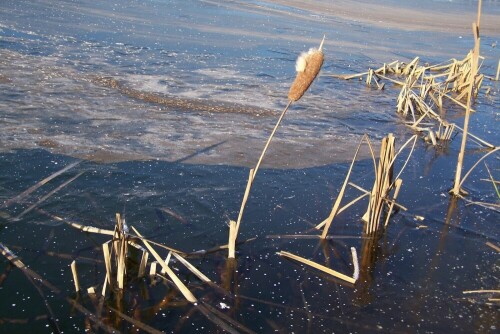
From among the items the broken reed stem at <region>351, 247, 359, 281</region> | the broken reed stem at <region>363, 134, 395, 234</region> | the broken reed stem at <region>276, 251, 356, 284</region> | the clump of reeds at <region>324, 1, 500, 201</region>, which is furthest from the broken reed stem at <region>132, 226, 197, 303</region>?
the clump of reeds at <region>324, 1, 500, 201</region>

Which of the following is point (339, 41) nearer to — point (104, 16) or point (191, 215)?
point (104, 16)

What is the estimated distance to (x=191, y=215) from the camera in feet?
15.1

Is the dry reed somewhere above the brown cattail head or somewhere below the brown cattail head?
below

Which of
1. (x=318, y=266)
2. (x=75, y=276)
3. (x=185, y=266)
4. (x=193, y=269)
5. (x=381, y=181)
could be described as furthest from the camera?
(x=381, y=181)

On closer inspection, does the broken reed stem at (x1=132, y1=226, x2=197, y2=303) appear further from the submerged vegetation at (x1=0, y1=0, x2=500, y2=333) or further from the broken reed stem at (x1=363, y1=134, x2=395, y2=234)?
the broken reed stem at (x1=363, y1=134, x2=395, y2=234)

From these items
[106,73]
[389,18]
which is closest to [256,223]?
[106,73]

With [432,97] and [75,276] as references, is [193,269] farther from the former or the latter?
[432,97]

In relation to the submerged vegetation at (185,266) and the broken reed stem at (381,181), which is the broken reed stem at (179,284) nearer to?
the submerged vegetation at (185,266)

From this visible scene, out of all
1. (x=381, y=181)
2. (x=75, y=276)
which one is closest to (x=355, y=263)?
(x=381, y=181)

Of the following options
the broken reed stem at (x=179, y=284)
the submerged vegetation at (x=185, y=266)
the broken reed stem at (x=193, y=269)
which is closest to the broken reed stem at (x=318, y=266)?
the submerged vegetation at (x=185, y=266)

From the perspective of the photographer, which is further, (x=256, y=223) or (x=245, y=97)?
(x=245, y=97)

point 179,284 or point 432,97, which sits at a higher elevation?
point 432,97

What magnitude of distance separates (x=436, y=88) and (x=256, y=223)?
556 centimetres

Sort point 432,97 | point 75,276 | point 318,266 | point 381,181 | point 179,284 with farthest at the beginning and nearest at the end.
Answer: point 432,97 < point 381,181 < point 318,266 < point 179,284 < point 75,276
